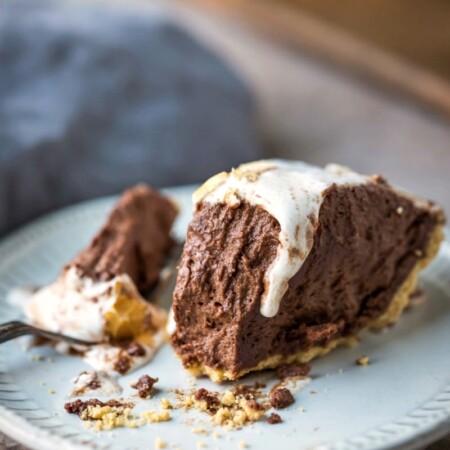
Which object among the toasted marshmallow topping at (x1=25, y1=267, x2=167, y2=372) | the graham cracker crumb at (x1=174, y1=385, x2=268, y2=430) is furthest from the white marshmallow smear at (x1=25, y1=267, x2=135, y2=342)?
the graham cracker crumb at (x1=174, y1=385, x2=268, y2=430)

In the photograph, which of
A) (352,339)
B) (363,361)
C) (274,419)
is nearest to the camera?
(274,419)

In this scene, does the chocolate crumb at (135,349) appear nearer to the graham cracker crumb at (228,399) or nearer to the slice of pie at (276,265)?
the slice of pie at (276,265)

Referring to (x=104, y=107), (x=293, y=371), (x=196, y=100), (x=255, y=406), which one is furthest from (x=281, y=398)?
(x=196, y=100)

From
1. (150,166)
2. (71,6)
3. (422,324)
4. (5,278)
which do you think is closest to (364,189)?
(422,324)

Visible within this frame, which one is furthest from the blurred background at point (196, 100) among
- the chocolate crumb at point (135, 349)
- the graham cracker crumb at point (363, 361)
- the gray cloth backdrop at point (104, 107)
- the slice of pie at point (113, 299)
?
the graham cracker crumb at point (363, 361)

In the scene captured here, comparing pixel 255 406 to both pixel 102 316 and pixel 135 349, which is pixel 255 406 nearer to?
pixel 135 349

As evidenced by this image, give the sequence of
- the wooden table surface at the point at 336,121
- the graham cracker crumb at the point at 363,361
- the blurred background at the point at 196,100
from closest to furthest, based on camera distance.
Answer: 1. the graham cracker crumb at the point at 363,361
2. the blurred background at the point at 196,100
3. the wooden table surface at the point at 336,121

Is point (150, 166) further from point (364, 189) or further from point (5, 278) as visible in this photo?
point (364, 189)
